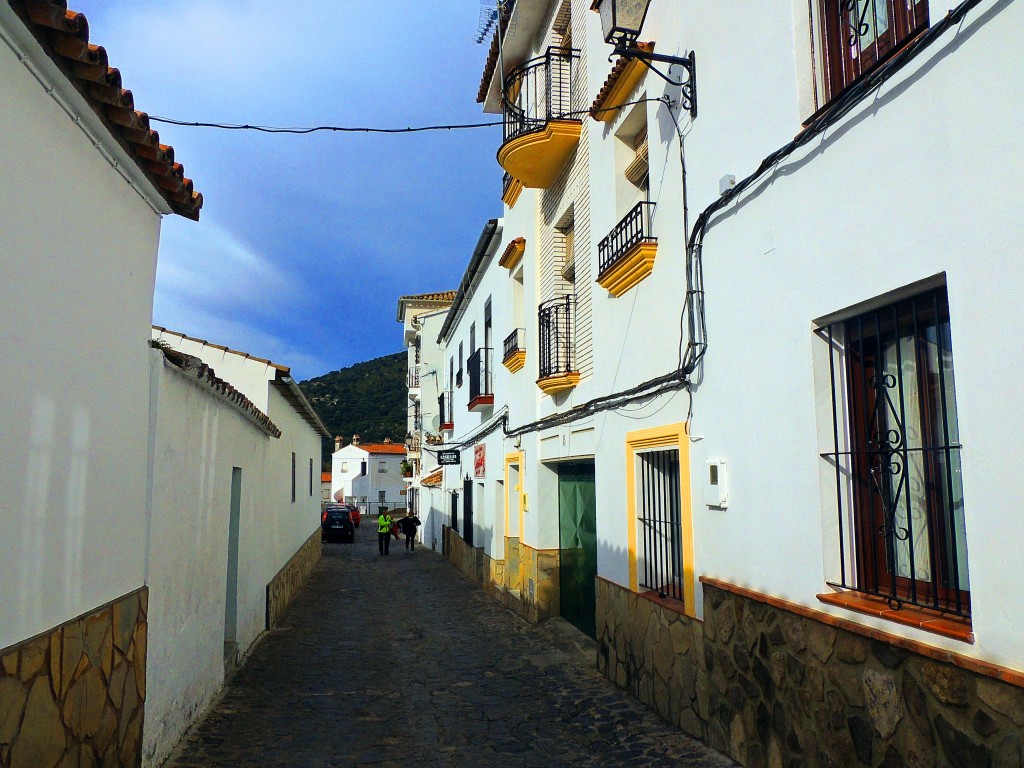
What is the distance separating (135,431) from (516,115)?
21.4 ft

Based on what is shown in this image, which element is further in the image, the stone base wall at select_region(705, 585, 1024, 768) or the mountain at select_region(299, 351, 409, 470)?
the mountain at select_region(299, 351, 409, 470)

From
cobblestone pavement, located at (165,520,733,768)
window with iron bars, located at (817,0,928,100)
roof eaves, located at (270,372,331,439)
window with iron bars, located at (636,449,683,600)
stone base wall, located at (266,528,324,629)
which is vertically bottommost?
cobblestone pavement, located at (165,520,733,768)

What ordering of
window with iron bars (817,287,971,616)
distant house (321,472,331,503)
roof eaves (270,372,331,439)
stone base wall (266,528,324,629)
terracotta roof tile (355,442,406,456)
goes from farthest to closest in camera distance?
distant house (321,472,331,503) < terracotta roof tile (355,442,406,456) < roof eaves (270,372,331,439) < stone base wall (266,528,324,629) < window with iron bars (817,287,971,616)

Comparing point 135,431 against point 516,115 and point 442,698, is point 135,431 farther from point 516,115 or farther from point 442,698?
point 516,115

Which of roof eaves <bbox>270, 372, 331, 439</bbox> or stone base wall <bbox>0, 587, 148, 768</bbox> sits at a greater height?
roof eaves <bbox>270, 372, 331, 439</bbox>

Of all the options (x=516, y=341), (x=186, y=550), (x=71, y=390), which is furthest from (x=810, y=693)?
(x=516, y=341)

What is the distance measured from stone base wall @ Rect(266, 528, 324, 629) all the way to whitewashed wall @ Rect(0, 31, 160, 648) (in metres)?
6.78

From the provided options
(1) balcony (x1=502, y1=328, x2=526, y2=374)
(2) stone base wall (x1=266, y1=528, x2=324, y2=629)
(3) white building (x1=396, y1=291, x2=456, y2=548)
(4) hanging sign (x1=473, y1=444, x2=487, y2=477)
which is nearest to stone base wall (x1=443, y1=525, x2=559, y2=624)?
(4) hanging sign (x1=473, y1=444, x2=487, y2=477)

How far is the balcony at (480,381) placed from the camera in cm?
1505

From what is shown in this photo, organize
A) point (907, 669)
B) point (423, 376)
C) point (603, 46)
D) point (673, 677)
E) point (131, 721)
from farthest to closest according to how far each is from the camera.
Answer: point (423, 376)
point (603, 46)
point (673, 677)
point (131, 721)
point (907, 669)

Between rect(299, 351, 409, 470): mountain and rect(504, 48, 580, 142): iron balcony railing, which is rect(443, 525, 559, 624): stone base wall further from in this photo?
rect(299, 351, 409, 470): mountain

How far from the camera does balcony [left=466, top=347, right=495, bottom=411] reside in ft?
49.4

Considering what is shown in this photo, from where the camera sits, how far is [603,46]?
841 cm

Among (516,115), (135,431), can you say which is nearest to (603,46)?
(516,115)
